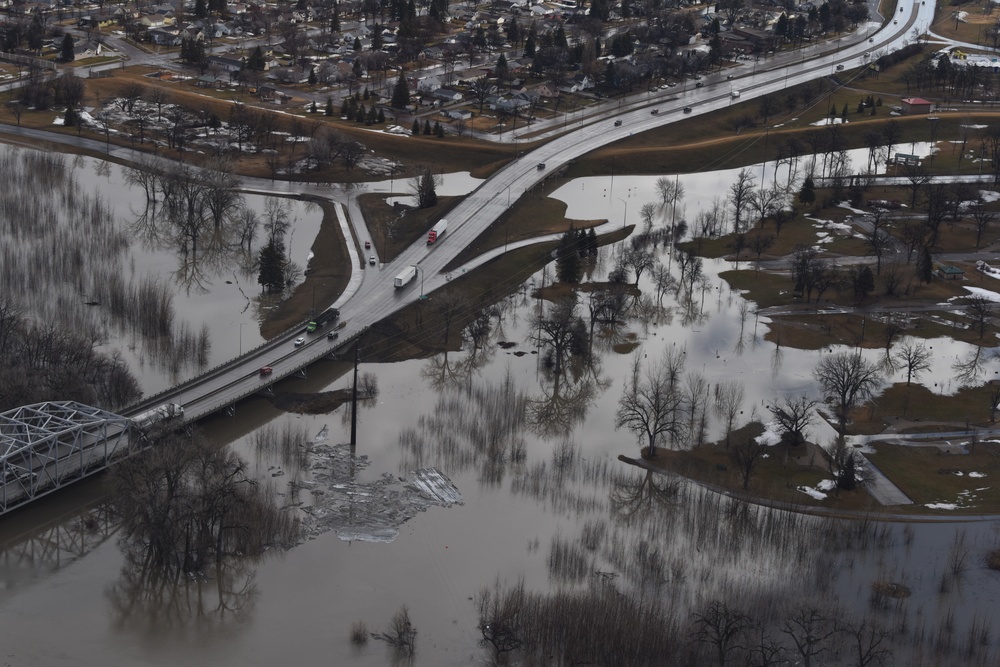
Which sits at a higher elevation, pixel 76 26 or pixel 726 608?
pixel 76 26

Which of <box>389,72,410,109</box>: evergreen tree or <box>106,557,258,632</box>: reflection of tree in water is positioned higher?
<box>389,72,410,109</box>: evergreen tree

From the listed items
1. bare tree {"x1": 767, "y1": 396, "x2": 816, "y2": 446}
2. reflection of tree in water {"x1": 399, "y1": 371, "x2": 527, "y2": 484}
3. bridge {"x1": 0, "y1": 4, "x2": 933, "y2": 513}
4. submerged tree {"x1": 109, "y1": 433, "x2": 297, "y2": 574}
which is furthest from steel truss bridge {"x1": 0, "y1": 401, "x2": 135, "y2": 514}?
bare tree {"x1": 767, "y1": 396, "x2": 816, "y2": 446}

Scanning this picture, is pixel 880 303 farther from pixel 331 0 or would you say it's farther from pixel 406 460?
pixel 331 0

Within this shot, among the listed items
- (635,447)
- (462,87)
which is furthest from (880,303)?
(462,87)

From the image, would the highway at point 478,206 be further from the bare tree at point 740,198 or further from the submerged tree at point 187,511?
the bare tree at point 740,198

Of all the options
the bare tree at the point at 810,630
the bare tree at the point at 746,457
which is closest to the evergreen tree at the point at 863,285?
the bare tree at the point at 746,457

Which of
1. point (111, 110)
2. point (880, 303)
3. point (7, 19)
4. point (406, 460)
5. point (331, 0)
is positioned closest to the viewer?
point (406, 460)

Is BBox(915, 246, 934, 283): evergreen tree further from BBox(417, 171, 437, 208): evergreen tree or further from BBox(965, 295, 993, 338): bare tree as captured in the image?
BBox(417, 171, 437, 208): evergreen tree
